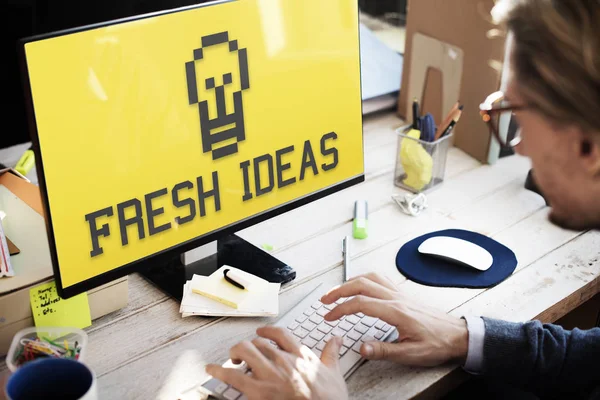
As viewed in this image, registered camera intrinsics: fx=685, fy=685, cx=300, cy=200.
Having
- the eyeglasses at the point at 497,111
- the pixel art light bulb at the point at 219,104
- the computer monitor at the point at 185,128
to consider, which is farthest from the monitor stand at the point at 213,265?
the eyeglasses at the point at 497,111

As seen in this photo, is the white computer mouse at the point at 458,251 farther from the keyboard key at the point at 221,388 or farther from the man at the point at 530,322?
the keyboard key at the point at 221,388

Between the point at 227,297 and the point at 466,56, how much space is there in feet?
2.74

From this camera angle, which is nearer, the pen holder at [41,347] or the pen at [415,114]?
the pen holder at [41,347]

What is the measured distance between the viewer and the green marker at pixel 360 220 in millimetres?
1309

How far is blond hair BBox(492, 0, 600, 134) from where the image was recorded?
0.76m

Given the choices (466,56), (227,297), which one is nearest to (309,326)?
(227,297)

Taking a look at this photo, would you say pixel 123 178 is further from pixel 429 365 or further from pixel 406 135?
pixel 406 135

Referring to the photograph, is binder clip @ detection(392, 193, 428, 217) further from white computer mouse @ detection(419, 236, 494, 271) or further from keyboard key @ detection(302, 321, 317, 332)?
keyboard key @ detection(302, 321, 317, 332)

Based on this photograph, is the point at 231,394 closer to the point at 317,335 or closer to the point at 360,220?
the point at 317,335

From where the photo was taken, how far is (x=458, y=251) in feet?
4.06

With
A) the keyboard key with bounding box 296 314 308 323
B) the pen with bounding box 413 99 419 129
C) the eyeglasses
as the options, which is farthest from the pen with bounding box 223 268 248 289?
the pen with bounding box 413 99 419 129

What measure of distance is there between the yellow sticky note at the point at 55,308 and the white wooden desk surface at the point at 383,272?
37 mm

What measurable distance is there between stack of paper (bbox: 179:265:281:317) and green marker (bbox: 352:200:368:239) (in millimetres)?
229

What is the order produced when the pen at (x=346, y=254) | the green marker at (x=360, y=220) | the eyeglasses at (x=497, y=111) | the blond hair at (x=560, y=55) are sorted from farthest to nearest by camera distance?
the green marker at (x=360, y=220), the pen at (x=346, y=254), the eyeglasses at (x=497, y=111), the blond hair at (x=560, y=55)
